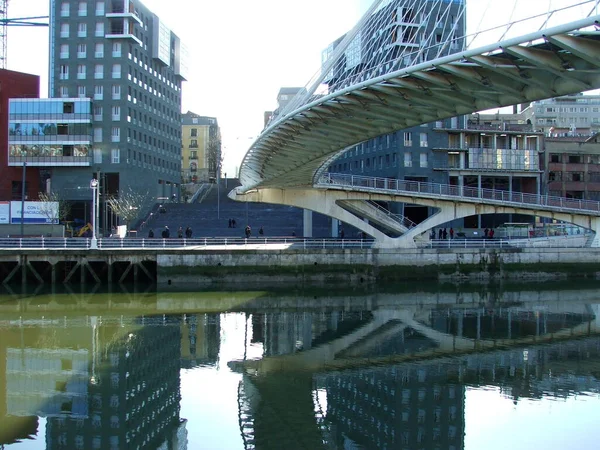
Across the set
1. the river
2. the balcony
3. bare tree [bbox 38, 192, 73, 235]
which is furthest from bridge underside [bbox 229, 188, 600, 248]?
the balcony

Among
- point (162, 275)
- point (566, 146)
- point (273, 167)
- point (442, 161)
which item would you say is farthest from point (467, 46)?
point (566, 146)

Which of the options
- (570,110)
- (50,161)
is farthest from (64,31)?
(570,110)

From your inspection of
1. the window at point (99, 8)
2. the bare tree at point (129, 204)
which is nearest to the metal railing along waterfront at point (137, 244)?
the bare tree at point (129, 204)

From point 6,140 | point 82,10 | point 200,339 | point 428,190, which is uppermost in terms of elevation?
point 82,10

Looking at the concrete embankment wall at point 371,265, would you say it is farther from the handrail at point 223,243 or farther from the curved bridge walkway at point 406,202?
the curved bridge walkway at point 406,202

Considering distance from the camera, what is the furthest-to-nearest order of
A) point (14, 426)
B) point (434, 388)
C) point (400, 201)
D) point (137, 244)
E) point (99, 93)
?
point (99, 93) → point (400, 201) → point (137, 244) → point (434, 388) → point (14, 426)

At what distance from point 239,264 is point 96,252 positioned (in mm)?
8155

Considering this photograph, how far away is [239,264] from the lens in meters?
38.2

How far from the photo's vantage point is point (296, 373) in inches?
758

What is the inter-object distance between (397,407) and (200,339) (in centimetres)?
981

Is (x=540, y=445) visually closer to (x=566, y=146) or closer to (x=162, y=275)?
(x=162, y=275)

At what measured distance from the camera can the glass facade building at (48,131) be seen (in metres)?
62.9

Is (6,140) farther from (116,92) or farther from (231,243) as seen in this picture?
(231,243)

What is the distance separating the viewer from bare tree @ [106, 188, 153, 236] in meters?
59.8
